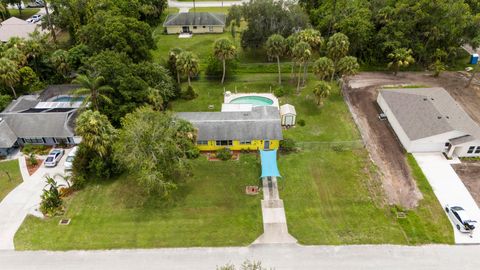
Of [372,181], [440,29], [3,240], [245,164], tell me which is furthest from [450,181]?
Result: [3,240]

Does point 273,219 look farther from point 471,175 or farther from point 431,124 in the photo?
point 431,124

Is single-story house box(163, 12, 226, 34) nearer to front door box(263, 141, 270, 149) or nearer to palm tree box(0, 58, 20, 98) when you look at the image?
palm tree box(0, 58, 20, 98)

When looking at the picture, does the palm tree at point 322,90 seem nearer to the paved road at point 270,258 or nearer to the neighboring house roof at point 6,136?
the paved road at point 270,258

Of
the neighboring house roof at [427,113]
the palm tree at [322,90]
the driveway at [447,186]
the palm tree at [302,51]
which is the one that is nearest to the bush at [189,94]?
the palm tree at [302,51]

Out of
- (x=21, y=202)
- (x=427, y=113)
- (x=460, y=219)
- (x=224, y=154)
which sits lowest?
(x=21, y=202)

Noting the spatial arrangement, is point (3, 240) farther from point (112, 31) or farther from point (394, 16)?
point (394, 16)

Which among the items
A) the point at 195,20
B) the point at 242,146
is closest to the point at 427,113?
the point at 242,146
